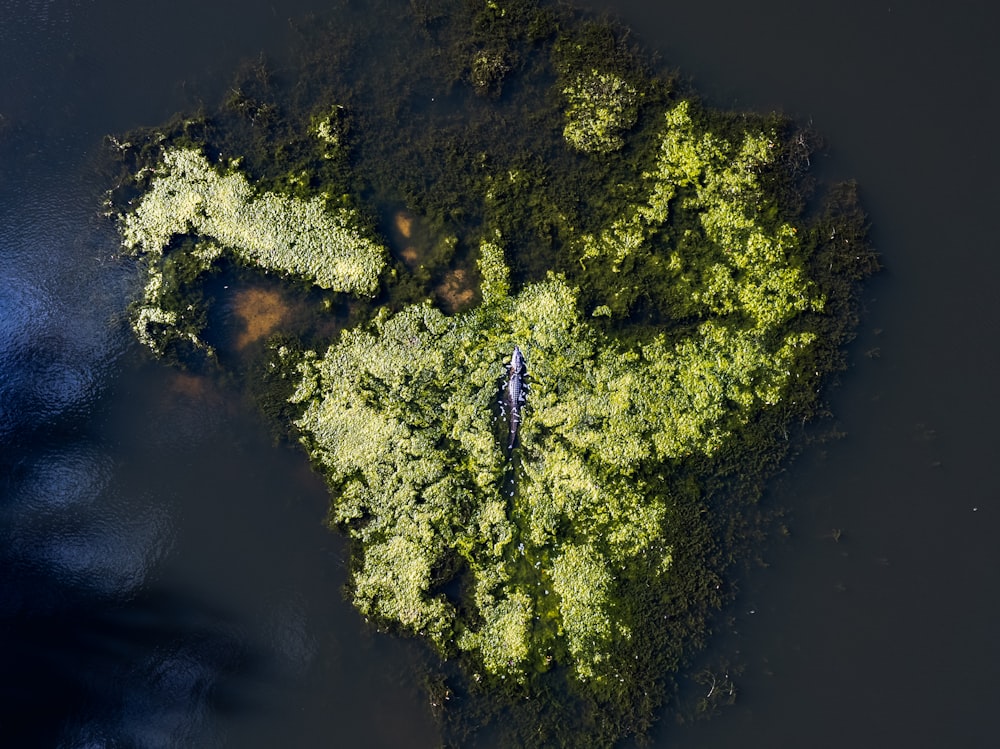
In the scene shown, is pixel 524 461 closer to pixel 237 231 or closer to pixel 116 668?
pixel 237 231

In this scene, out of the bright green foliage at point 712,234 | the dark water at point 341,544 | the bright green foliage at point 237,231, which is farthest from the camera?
the bright green foliage at point 237,231

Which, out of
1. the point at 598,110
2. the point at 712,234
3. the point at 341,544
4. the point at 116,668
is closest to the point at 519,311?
the point at 712,234

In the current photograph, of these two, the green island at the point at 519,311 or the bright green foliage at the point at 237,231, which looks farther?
the bright green foliage at the point at 237,231

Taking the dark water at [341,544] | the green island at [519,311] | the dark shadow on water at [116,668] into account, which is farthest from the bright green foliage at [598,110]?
the dark shadow on water at [116,668]

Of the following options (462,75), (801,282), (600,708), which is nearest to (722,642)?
(600,708)

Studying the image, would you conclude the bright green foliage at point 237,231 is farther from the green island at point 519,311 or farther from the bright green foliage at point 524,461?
the bright green foliage at point 524,461

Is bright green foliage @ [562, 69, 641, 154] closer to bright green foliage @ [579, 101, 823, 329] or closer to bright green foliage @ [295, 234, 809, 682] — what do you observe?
bright green foliage @ [579, 101, 823, 329]
